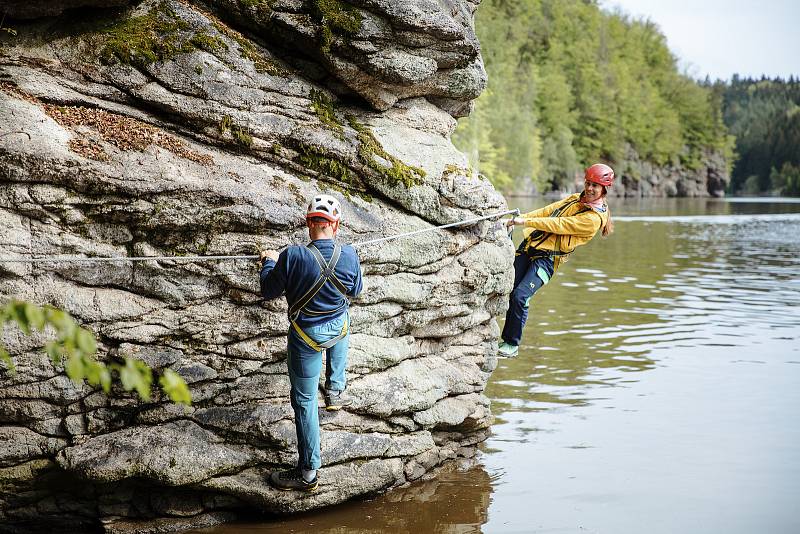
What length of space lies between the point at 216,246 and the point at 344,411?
260 centimetres

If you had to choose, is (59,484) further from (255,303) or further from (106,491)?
(255,303)

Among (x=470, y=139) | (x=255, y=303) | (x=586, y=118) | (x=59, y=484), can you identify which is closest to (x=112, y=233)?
(x=255, y=303)

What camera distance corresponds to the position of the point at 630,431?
13.5m

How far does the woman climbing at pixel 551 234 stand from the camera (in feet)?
36.9

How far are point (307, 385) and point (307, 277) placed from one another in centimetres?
123

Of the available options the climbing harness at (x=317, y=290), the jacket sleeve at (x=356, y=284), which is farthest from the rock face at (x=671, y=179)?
the climbing harness at (x=317, y=290)

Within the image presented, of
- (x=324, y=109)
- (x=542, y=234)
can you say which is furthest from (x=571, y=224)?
(x=324, y=109)

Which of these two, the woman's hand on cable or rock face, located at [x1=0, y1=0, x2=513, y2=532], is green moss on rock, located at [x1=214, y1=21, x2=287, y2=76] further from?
the woman's hand on cable

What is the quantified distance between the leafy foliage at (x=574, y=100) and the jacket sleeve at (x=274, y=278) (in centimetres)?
6597

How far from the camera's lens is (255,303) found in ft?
30.9

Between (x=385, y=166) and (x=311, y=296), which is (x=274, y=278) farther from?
(x=385, y=166)

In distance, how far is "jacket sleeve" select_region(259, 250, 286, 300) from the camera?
845 cm

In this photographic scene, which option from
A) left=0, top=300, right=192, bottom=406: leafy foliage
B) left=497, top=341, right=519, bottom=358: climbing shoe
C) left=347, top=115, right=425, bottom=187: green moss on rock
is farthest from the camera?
left=497, top=341, right=519, bottom=358: climbing shoe

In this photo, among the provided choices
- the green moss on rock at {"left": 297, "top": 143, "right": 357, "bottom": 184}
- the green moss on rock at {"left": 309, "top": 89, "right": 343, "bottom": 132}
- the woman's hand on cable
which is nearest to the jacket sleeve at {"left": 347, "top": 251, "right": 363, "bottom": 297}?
the woman's hand on cable
